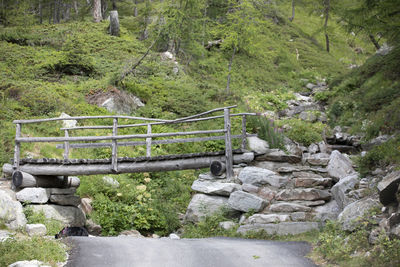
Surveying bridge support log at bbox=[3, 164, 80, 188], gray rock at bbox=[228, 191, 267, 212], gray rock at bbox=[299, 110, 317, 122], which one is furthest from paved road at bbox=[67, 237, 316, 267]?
gray rock at bbox=[299, 110, 317, 122]

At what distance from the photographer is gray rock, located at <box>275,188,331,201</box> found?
34.7 ft

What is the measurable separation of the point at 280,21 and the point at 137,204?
30582 mm

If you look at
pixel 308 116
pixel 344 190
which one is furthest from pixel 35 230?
pixel 308 116

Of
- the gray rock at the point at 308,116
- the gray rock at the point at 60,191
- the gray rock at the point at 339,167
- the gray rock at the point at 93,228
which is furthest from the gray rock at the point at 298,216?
the gray rock at the point at 308,116

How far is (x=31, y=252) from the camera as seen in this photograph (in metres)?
7.11

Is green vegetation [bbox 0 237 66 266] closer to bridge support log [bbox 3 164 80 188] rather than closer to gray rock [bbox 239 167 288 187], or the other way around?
bridge support log [bbox 3 164 80 188]

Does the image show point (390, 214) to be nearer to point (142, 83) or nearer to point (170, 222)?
point (170, 222)

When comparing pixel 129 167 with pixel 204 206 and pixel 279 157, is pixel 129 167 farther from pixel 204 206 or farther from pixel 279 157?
pixel 279 157

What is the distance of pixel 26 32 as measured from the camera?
997 inches

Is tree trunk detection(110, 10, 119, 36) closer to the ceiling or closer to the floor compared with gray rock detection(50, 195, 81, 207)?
closer to the ceiling

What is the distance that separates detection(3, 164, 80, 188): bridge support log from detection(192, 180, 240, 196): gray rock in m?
4.08

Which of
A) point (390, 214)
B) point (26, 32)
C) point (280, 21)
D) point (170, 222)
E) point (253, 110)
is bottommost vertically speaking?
point (170, 222)

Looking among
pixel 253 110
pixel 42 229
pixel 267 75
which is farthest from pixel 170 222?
pixel 267 75

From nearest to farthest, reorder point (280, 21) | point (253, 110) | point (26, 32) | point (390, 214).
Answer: point (390, 214) → point (253, 110) → point (26, 32) → point (280, 21)
